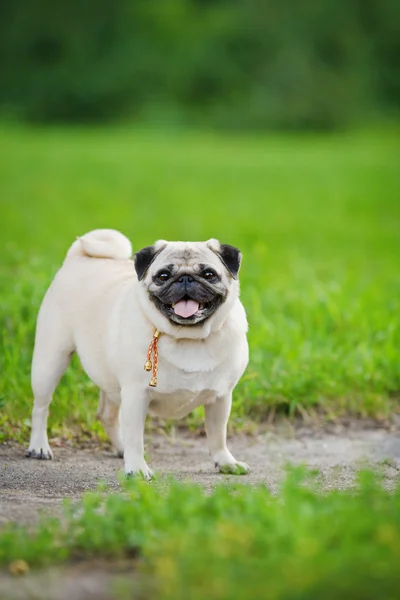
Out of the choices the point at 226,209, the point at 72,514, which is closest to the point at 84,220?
the point at 226,209

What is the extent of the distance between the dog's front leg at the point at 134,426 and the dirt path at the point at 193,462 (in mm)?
138

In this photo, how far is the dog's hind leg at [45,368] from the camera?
16.5 ft

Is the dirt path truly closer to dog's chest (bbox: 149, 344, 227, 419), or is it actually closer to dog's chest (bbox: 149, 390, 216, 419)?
dog's chest (bbox: 149, 390, 216, 419)

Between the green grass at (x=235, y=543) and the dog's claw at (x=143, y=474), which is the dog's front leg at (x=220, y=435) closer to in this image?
the dog's claw at (x=143, y=474)

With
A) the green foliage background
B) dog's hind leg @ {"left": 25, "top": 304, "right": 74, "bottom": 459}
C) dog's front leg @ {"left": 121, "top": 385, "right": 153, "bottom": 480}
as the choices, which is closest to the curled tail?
dog's hind leg @ {"left": 25, "top": 304, "right": 74, "bottom": 459}

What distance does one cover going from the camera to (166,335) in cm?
445

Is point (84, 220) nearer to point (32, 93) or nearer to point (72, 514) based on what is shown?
point (72, 514)

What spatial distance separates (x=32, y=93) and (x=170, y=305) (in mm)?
28147

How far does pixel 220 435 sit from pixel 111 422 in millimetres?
721

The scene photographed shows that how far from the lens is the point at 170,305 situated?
4.36m

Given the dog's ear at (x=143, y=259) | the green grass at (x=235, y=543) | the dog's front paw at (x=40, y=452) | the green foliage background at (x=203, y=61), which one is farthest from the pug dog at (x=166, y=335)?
the green foliage background at (x=203, y=61)

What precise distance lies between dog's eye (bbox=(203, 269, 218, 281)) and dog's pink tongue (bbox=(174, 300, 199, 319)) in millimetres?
127

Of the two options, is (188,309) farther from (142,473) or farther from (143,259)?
(142,473)

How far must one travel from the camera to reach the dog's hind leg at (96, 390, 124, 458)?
5.29m
